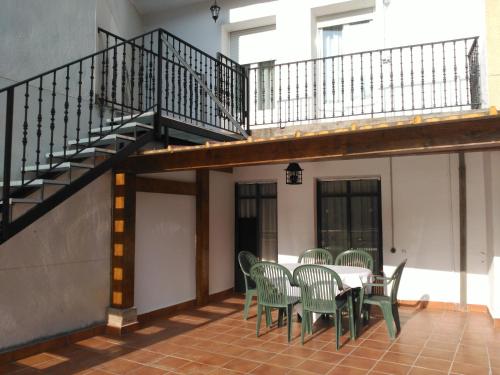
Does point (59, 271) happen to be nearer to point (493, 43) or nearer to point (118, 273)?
point (118, 273)

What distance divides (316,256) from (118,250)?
10.1 feet

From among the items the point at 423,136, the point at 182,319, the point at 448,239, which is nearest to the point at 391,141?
the point at 423,136

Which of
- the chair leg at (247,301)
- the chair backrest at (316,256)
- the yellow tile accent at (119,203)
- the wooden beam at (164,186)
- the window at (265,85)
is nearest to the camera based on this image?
the yellow tile accent at (119,203)

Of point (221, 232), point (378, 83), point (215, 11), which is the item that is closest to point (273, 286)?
point (221, 232)

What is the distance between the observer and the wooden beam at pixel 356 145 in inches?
141

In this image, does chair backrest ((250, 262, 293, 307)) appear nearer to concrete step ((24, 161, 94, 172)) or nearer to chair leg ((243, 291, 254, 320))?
chair leg ((243, 291, 254, 320))

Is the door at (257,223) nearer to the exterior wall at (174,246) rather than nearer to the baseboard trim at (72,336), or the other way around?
the exterior wall at (174,246)

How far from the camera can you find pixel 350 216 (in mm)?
7062

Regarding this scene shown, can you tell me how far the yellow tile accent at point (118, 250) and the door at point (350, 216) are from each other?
3396 millimetres

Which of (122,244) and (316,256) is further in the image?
(316,256)

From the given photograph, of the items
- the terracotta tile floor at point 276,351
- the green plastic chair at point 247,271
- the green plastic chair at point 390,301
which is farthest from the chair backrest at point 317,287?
the green plastic chair at point 247,271

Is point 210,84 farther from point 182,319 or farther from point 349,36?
point 182,319

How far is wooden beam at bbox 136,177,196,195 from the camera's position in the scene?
5.86 m

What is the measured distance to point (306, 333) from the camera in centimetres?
520
